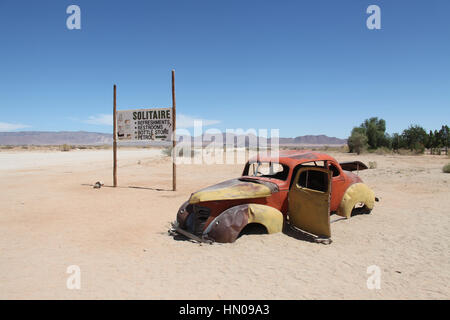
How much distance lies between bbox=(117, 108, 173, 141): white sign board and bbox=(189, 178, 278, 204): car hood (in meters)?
6.36

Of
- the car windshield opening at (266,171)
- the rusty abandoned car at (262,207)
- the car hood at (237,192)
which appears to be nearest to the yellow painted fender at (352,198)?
the rusty abandoned car at (262,207)

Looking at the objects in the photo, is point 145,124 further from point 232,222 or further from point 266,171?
point 232,222

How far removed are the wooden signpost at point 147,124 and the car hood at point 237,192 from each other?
573 cm

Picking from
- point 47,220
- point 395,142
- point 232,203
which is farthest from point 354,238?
point 395,142

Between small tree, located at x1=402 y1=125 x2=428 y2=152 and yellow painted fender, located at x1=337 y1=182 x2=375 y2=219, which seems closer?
yellow painted fender, located at x1=337 y1=182 x2=375 y2=219

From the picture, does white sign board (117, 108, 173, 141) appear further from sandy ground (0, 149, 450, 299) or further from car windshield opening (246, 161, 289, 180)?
car windshield opening (246, 161, 289, 180)

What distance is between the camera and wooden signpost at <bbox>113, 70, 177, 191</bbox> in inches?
442

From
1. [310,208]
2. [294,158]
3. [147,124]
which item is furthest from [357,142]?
[310,208]

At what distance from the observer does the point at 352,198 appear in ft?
21.6

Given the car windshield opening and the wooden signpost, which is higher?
the wooden signpost

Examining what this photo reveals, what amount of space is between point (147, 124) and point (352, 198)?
8.36 m

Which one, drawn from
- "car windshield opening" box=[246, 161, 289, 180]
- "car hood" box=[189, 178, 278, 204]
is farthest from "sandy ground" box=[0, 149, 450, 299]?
"car windshield opening" box=[246, 161, 289, 180]

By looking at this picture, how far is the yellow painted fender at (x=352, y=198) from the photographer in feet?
21.3

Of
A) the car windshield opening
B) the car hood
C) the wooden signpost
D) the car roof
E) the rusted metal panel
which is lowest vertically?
the rusted metal panel
